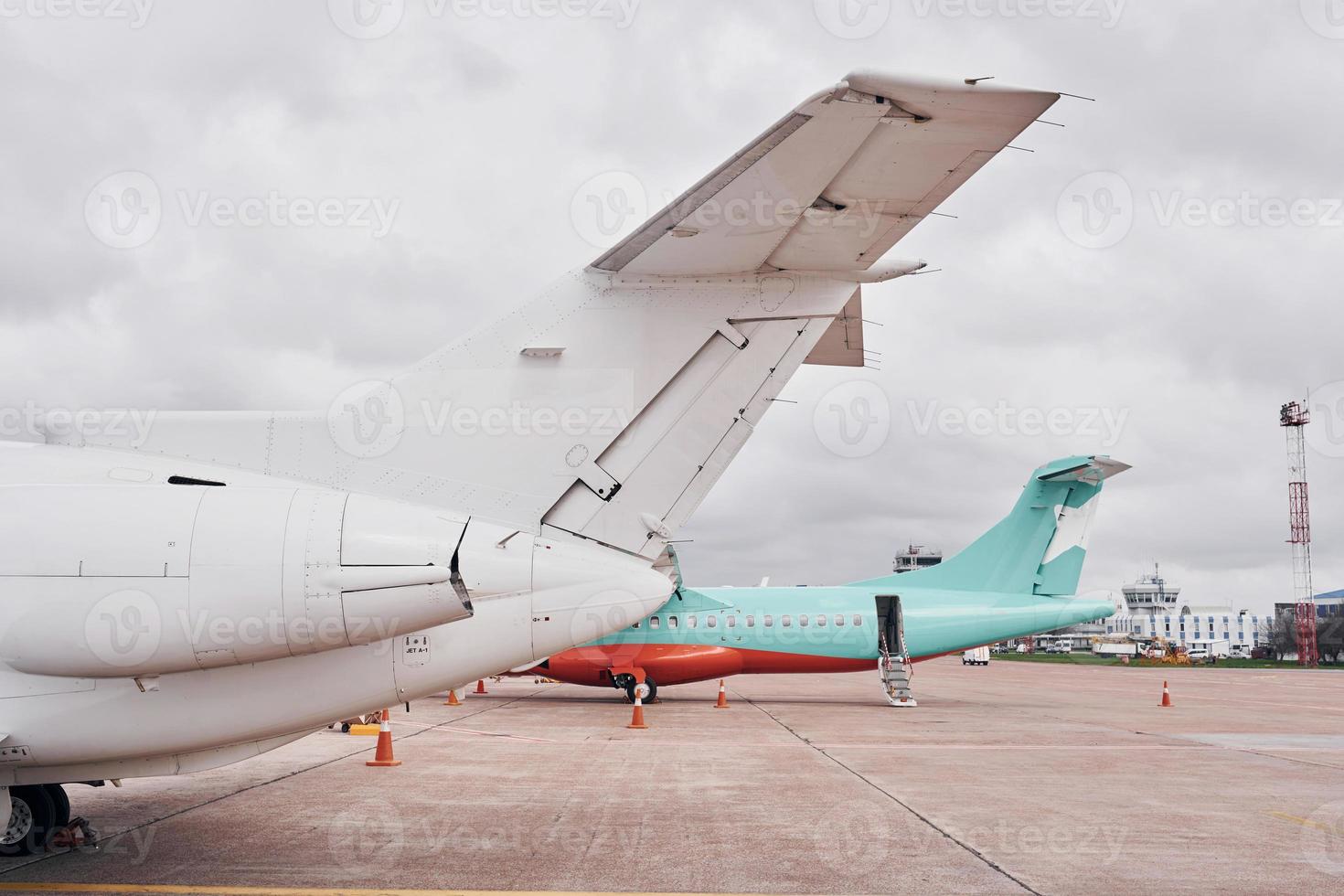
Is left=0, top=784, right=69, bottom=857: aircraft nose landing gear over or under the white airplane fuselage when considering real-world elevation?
under

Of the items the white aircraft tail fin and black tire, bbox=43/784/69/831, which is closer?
the white aircraft tail fin

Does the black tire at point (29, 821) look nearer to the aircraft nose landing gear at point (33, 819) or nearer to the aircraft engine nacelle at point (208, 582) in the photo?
the aircraft nose landing gear at point (33, 819)

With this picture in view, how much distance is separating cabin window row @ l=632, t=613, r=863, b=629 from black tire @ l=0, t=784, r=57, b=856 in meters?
15.3

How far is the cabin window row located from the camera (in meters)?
22.3

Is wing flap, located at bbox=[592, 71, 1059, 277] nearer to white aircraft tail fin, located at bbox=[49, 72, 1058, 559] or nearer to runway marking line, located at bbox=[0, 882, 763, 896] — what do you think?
white aircraft tail fin, located at bbox=[49, 72, 1058, 559]

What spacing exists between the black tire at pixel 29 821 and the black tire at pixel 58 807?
0.05 ft

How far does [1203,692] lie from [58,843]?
103ft

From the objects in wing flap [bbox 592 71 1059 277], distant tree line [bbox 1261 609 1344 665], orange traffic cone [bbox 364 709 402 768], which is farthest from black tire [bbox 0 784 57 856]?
distant tree line [bbox 1261 609 1344 665]

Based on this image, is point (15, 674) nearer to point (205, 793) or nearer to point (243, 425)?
point (243, 425)

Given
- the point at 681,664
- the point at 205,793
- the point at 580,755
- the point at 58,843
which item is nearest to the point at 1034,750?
the point at 580,755

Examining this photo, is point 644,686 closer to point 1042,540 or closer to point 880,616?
point 880,616

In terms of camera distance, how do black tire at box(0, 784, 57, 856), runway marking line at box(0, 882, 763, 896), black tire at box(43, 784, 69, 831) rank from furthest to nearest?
black tire at box(43, 784, 69, 831), black tire at box(0, 784, 57, 856), runway marking line at box(0, 882, 763, 896)

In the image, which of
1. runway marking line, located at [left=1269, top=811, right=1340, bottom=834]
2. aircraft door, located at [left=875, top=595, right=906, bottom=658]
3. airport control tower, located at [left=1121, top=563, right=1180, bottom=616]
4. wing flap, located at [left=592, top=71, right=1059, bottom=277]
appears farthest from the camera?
airport control tower, located at [left=1121, top=563, right=1180, bottom=616]

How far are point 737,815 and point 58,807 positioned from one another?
557cm
